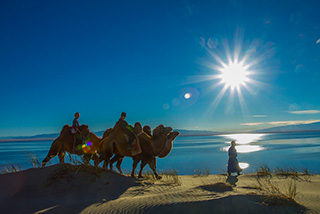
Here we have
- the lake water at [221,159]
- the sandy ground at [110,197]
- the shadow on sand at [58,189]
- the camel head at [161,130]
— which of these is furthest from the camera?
the lake water at [221,159]

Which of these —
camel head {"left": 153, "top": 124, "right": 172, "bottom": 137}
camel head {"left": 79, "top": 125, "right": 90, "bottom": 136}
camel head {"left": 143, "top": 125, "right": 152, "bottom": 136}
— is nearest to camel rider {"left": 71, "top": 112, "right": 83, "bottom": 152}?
camel head {"left": 79, "top": 125, "right": 90, "bottom": 136}

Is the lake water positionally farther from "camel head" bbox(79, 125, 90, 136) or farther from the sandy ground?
"camel head" bbox(79, 125, 90, 136)

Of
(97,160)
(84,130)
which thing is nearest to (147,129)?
(97,160)

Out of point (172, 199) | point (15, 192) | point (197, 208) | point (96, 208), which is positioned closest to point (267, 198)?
point (197, 208)

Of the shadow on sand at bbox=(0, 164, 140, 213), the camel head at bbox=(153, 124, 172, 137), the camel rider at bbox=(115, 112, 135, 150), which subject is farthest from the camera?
the camel head at bbox=(153, 124, 172, 137)

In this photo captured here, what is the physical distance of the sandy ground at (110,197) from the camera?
13.7 feet

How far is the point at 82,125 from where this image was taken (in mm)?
8727

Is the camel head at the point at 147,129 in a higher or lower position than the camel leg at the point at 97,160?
higher

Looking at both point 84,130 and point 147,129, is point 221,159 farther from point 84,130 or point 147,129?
point 84,130

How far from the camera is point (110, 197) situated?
5.23 meters

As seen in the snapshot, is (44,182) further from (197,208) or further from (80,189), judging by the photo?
(197,208)

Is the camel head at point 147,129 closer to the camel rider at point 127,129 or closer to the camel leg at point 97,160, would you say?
the camel rider at point 127,129

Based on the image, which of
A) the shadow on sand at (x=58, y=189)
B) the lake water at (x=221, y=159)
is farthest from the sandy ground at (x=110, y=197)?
the lake water at (x=221, y=159)

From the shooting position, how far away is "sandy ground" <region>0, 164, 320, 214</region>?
13.7 feet
